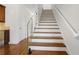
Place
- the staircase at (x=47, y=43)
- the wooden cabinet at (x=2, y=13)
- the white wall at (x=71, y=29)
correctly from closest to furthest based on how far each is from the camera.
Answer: the white wall at (x=71, y=29)
the staircase at (x=47, y=43)
the wooden cabinet at (x=2, y=13)

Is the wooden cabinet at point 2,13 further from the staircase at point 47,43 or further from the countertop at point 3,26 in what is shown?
the staircase at point 47,43

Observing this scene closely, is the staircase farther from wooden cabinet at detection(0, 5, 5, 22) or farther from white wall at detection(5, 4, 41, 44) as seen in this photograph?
wooden cabinet at detection(0, 5, 5, 22)

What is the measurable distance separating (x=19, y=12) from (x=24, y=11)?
0.46m

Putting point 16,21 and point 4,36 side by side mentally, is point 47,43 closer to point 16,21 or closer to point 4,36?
point 4,36

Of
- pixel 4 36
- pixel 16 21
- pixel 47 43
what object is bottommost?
pixel 47 43

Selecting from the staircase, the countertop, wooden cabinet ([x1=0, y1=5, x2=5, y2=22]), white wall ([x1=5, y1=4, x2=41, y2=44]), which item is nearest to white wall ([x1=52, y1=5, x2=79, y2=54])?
the staircase

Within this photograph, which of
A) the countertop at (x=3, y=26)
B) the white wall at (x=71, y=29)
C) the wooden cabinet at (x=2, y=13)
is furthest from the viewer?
the wooden cabinet at (x=2, y=13)

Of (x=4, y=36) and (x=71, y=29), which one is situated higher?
(x=71, y=29)

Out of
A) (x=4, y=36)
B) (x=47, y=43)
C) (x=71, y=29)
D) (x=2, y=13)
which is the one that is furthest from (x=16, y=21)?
(x=71, y=29)

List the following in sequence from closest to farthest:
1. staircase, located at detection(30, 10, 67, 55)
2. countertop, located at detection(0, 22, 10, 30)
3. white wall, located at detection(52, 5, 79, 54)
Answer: white wall, located at detection(52, 5, 79, 54), staircase, located at detection(30, 10, 67, 55), countertop, located at detection(0, 22, 10, 30)

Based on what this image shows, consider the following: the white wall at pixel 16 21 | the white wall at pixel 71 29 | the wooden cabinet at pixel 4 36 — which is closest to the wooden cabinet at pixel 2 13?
the white wall at pixel 16 21

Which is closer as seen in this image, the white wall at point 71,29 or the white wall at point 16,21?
the white wall at point 71,29
